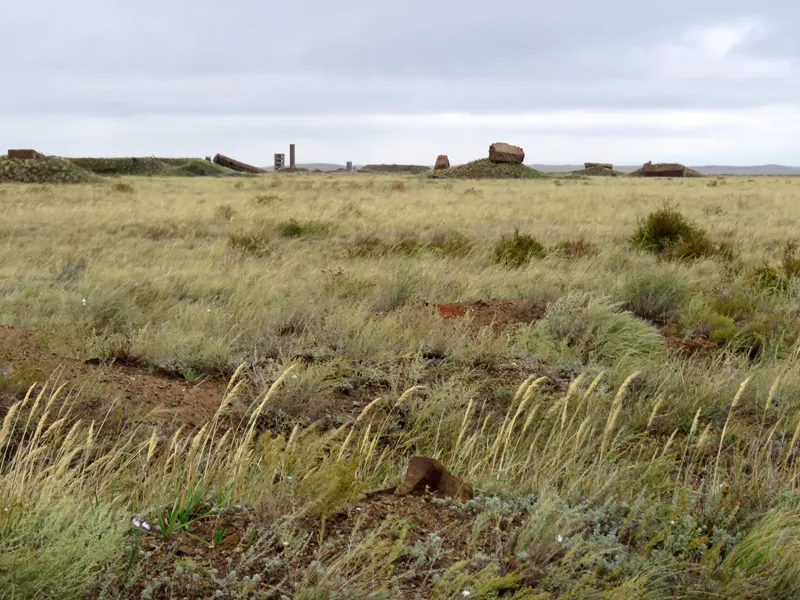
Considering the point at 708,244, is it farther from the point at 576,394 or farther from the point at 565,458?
the point at 565,458

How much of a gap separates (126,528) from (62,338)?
365 cm

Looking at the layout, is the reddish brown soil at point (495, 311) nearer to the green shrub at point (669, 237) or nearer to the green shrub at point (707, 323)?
the green shrub at point (707, 323)

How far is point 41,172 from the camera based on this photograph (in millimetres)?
30578

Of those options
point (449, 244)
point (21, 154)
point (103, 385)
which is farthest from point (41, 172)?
point (103, 385)

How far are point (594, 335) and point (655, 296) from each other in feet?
5.98

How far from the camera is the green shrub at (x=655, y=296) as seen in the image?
7.23 meters

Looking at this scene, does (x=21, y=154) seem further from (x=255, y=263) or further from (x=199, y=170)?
(x=255, y=263)

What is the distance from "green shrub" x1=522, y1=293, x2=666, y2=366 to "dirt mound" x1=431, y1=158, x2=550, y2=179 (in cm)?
3387

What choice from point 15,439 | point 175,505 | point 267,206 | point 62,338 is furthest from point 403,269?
point 267,206

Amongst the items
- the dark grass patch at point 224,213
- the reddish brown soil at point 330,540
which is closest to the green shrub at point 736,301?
the reddish brown soil at point 330,540

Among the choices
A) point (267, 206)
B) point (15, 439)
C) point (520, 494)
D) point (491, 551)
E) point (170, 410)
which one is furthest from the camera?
point (267, 206)

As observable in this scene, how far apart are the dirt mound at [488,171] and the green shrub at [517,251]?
29375 mm

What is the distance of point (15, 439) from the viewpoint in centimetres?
368

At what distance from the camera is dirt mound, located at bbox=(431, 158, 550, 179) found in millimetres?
40344
